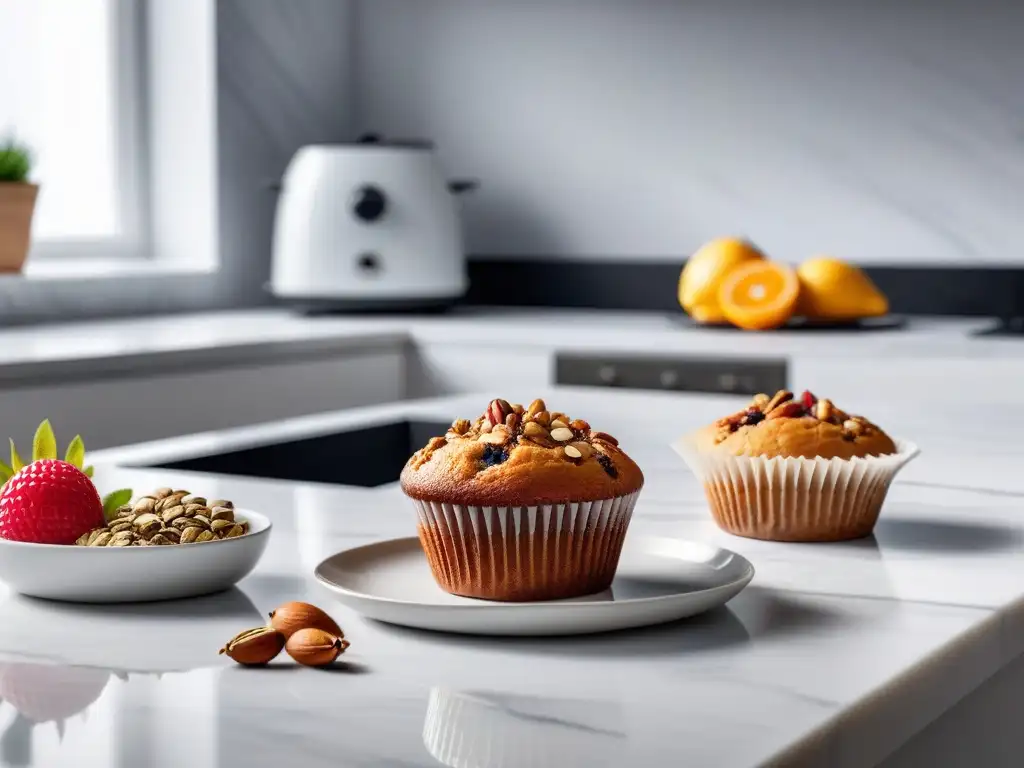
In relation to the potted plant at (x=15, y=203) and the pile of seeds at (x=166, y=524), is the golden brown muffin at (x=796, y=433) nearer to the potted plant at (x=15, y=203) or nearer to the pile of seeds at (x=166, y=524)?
the pile of seeds at (x=166, y=524)

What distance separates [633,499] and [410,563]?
139 millimetres

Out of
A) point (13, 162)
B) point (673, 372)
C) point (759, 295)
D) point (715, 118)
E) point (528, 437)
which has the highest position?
point (715, 118)

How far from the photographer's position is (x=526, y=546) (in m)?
0.74

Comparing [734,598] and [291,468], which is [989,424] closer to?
[291,468]

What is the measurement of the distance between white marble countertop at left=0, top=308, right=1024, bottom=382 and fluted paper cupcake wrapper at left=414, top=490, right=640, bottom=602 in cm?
136

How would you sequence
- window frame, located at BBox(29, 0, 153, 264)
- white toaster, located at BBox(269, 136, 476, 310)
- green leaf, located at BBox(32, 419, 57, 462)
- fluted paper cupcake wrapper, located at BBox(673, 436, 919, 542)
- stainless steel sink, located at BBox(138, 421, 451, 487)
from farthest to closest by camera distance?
window frame, located at BBox(29, 0, 153, 264)
white toaster, located at BBox(269, 136, 476, 310)
stainless steel sink, located at BBox(138, 421, 451, 487)
fluted paper cupcake wrapper, located at BBox(673, 436, 919, 542)
green leaf, located at BBox(32, 419, 57, 462)

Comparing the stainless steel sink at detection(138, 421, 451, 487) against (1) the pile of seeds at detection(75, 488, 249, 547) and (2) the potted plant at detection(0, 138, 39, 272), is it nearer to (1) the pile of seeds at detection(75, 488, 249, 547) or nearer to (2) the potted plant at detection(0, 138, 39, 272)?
(1) the pile of seeds at detection(75, 488, 249, 547)

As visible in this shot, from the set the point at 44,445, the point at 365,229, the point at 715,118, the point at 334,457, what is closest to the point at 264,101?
the point at 365,229

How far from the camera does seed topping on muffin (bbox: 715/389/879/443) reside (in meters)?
0.99

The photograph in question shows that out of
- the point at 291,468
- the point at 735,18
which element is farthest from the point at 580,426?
the point at 735,18

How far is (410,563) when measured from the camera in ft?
2.73

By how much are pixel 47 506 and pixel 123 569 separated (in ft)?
0.17

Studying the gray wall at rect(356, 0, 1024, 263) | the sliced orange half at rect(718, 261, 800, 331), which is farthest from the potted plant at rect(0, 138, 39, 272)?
the sliced orange half at rect(718, 261, 800, 331)

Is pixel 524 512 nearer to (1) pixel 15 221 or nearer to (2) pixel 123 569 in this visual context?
(2) pixel 123 569
